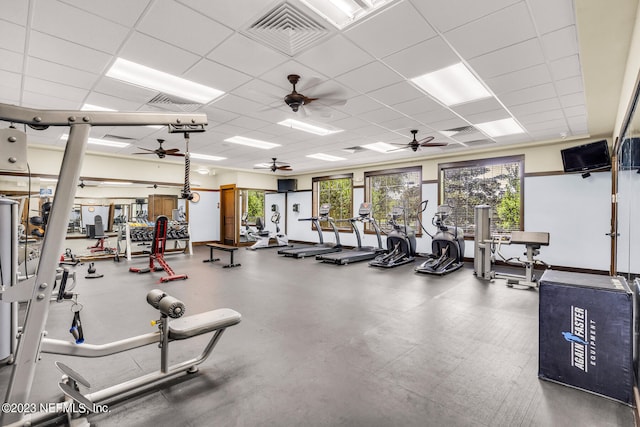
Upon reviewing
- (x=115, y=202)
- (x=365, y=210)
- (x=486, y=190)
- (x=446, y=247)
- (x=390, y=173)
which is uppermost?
(x=390, y=173)

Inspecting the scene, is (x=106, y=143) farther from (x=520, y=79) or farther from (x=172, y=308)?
(x=520, y=79)

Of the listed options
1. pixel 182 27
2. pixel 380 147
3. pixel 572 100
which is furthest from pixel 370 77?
pixel 380 147

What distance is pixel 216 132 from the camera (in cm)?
617

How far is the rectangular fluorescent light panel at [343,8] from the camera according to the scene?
2447 millimetres

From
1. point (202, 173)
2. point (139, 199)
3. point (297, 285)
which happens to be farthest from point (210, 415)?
point (202, 173)

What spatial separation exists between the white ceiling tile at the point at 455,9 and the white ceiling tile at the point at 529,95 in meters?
2.07

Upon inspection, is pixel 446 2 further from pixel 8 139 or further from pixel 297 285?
pixel 297 285

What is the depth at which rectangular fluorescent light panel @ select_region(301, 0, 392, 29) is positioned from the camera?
2.45 m

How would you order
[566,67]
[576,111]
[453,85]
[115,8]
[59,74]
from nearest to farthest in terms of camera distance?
[115,8] → [566,67] → [59,74] → [453,85] → [576,111]

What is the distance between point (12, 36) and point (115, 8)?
4.26 ft

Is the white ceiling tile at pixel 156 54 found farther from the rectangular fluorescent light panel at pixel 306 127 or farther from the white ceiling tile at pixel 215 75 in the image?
Result: the rectangular fluorescent light panel at pixel 306 127

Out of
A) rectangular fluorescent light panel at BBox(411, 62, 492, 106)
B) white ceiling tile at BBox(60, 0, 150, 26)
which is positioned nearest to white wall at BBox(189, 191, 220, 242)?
white ceiling tile at BBox(60, 0, 150, 26)

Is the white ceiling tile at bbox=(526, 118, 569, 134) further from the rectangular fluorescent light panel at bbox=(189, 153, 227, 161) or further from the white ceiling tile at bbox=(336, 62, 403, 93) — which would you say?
the rectangular fluorescent light panel at bbox=(189, 153, 227, 161)

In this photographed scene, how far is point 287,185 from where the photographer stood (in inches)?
484
